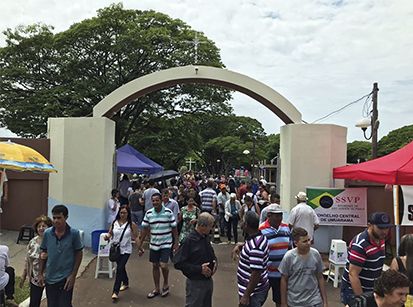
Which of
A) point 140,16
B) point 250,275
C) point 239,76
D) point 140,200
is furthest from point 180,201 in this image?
point 140,16

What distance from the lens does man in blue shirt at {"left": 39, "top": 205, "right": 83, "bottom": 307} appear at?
4922 millimetres

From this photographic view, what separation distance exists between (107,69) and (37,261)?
17.8 meters

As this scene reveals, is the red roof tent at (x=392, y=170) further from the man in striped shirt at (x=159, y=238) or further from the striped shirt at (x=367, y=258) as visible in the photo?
the man in striped shirt at (x=159, y=238)

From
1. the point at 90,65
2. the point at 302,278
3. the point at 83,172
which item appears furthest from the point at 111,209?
the point at 90,65

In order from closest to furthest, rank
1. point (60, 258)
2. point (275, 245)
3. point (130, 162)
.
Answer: point (60, 258), point (275, 245), point (130, 162)

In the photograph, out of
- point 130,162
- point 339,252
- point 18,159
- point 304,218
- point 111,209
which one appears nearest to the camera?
point 18,159

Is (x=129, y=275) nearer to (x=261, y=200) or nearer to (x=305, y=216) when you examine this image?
(x=305, y=216)

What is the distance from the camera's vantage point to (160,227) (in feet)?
23.2

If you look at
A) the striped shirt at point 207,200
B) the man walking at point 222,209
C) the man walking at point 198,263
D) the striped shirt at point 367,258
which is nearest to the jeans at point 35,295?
the man walking at point 198,263

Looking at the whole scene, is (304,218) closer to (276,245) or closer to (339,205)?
(339,205)

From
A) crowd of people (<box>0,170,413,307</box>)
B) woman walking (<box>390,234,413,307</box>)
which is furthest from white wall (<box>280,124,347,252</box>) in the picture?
woman walking (<box>390,234,413,307</box>)

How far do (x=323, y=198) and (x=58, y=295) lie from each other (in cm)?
711

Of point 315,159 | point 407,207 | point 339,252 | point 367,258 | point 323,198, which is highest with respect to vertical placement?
point 315,159

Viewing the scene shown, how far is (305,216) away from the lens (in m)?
8.36
